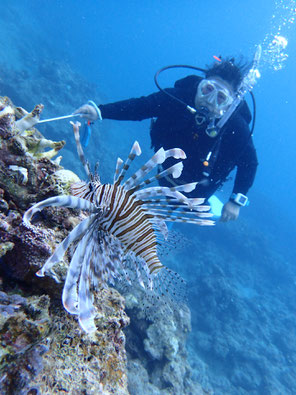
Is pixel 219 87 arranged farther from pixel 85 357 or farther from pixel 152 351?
pixel 152 351

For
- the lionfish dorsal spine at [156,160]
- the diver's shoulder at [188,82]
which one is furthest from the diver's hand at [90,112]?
the diver's shoulder at [188,82]

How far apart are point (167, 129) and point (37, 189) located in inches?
152

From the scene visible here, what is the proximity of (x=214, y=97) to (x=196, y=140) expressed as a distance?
0.93 m

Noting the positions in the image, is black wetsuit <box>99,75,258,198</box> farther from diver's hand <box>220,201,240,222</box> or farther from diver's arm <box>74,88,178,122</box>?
diver's hand <box>220,201,240,222</box>

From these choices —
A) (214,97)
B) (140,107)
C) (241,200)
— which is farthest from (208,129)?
(241,200)

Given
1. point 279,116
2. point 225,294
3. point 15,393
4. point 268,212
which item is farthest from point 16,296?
point 279,116

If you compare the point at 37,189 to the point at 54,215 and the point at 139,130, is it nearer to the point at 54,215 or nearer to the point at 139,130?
the point at 54,215

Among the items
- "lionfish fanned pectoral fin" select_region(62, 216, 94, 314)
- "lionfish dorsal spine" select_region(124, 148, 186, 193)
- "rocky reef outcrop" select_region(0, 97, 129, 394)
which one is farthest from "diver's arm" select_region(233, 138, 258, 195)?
"lionfish fanned pectoral fin" select_region(62, 216, 94, 314)

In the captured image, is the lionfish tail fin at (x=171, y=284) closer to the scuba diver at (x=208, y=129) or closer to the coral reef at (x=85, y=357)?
the coral reef at (x=85, y=357)

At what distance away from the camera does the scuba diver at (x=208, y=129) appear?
4.68 m

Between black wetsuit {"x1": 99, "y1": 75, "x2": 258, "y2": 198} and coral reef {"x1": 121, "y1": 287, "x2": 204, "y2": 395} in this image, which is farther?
black wetsuit {"x1": 99, "y1": 75, "x2": 258, "y2": 198}

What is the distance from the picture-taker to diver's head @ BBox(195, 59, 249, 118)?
479 centimetres

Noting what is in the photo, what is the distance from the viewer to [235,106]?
16.6 ft

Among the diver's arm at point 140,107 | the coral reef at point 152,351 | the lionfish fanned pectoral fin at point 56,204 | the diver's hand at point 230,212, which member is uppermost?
the diver's arm at point 140,107
